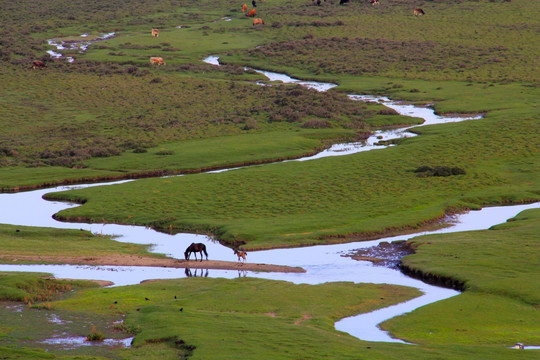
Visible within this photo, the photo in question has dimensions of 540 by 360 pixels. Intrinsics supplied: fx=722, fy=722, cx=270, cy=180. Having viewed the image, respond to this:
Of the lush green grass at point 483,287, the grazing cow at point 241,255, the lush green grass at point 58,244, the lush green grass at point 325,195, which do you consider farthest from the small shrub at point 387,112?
the grazing cow at point 241,255

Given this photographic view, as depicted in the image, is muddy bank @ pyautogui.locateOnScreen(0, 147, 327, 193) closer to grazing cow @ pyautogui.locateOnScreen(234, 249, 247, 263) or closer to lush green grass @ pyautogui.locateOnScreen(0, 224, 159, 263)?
lush green grass @ pyautogui.locateOnScreen(0, 224, 159, 263)

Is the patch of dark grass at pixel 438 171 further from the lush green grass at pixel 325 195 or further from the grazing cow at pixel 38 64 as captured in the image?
the grazing cow at pixel 38 64

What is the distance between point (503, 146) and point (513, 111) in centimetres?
1244

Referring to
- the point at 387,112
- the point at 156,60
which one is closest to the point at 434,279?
the point at 387,112

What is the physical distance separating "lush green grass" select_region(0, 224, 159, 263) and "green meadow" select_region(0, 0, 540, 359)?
0.16 meters

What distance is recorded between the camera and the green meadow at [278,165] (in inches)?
942

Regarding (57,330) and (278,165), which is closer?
(57,330)

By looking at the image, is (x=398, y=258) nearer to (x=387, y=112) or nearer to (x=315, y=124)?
(x=315, y=124)

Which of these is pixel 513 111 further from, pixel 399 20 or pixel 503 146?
pixel 399 20

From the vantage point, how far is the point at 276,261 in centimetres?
3331

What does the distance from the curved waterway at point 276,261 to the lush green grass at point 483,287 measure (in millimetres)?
1041

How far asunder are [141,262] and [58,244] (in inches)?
A: 201

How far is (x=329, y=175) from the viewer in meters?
47.8

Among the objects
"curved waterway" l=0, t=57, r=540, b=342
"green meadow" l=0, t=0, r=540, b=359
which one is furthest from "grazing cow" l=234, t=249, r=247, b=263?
"green meadow" l=0, t=0, r=540, b=359
